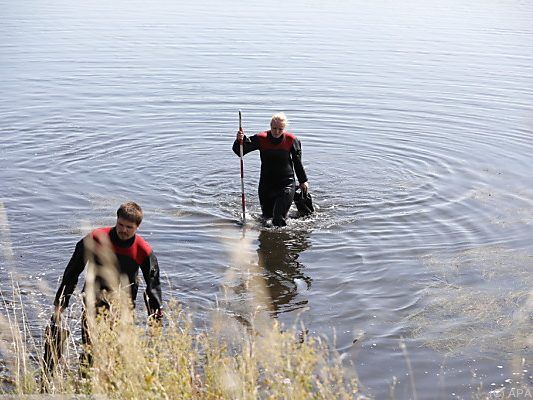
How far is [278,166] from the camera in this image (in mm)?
13305

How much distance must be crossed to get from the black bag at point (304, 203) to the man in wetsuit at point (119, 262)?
5.73m

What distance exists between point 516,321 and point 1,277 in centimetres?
620

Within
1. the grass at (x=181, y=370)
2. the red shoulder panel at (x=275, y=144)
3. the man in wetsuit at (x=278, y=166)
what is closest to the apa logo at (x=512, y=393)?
the grass at (x=181, y=370)

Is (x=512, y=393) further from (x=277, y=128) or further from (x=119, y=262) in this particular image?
(x=277, y=128)

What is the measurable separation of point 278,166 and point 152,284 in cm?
562

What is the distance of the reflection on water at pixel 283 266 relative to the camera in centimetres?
1074

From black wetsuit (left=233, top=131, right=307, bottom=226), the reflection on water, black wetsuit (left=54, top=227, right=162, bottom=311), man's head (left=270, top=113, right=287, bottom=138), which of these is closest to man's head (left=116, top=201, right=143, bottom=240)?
black wetsuit (left=54, top=227, right=162, bottom=311)

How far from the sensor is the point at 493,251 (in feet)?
40.7

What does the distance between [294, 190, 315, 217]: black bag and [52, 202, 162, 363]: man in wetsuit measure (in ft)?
18.8

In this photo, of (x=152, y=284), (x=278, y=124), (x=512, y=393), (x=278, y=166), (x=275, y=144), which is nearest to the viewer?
(x=152, y=284)

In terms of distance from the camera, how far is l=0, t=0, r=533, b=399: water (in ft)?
33.2

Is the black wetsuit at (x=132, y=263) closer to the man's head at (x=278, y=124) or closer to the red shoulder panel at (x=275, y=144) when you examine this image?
the man's head at (x=278, y=124)

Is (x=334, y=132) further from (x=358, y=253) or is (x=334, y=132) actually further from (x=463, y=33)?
(x=463, y=33)

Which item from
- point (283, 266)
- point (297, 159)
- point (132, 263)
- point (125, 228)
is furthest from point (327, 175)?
point (125, 228)
